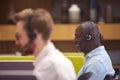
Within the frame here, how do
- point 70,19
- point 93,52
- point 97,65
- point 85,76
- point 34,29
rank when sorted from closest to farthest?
point 34,29 → point 85,76 → point 97,65 → point 93,52 → point 70,19

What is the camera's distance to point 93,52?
2.25 metres

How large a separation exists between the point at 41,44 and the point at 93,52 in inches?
34.0

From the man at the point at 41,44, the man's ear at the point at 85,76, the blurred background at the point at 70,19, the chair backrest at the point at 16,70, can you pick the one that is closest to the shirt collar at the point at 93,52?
the man's ear at the point at 85,76

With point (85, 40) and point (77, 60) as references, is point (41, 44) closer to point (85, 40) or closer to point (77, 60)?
point (77, 60)

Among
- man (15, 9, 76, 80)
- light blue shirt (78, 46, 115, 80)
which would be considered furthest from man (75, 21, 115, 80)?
man (15, 9, 76, 80)

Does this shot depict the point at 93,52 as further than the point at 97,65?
Yes

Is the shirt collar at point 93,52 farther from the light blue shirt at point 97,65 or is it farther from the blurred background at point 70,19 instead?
the blurred background at point 70,19

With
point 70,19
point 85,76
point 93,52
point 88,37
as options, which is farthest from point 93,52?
point 70,19

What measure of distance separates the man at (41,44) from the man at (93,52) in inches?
→ 24.9

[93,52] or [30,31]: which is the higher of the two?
[30,31]

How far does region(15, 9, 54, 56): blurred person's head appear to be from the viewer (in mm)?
1399

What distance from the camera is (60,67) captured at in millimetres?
1413

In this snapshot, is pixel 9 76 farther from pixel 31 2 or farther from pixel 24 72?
pixel 31 2

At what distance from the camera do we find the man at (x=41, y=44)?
1397mm
